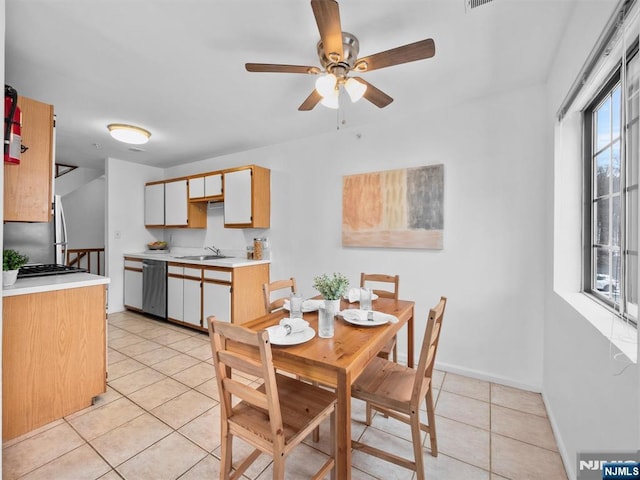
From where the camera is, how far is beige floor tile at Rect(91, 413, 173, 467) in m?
1.68

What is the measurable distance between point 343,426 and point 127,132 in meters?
3.43

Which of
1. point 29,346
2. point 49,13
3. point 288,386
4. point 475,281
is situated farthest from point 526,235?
point 29,346

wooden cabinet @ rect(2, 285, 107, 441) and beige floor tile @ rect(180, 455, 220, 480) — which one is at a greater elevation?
wooden cabinet @ rect(2, 285, 107, 441)

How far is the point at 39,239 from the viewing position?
312 centimetres

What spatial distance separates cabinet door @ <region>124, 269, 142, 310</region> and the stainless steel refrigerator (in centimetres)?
111

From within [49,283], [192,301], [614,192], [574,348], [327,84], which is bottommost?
[192,301]

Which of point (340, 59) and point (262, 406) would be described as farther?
point (340, 59)

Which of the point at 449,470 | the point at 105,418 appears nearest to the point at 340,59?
the point at 449,470

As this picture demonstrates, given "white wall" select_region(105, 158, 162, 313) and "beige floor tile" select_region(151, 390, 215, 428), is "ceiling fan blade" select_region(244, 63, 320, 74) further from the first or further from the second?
"white wall" select_region(105, 158, 162, 313)

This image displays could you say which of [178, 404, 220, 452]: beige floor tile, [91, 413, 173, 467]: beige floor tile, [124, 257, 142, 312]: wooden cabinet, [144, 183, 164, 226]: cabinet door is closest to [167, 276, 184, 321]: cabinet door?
[124, 257, 142, 312]: wooden cabinet

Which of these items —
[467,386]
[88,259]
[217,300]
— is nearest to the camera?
[467,386]

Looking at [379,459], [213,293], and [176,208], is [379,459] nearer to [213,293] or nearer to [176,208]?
[213,293]

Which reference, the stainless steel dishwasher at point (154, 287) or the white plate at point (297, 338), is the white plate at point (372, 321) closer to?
the white plate at point (297, 338)

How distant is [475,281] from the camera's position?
2551 millimetres
